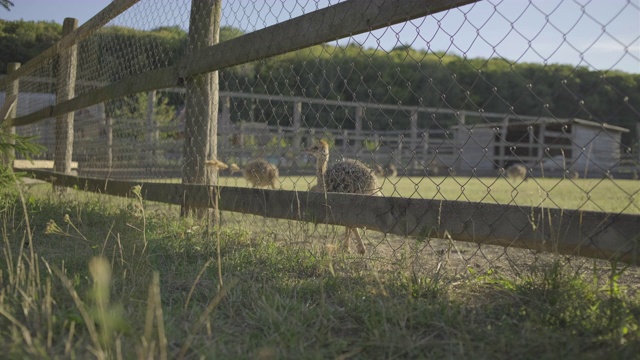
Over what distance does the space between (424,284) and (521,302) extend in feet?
1.37

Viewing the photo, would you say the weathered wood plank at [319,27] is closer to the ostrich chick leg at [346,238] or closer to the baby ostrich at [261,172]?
the ostrich chick leg at [346,238]

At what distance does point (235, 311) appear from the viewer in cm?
228

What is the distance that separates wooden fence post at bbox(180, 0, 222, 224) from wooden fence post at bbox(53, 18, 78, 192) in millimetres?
3820

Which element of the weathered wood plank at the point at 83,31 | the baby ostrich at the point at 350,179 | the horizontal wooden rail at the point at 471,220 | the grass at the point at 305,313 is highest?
the weathered wood plank at the point at 83,31

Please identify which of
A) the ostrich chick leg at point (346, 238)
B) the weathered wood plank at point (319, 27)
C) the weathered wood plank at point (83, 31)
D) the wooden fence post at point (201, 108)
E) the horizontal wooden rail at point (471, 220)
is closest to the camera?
the horizontal wooden rail at point (471, 220)

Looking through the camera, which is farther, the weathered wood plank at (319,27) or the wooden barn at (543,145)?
the weathered wood plank at (319,27)

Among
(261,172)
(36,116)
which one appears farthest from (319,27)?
(261,172)

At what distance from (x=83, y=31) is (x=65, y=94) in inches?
53.8

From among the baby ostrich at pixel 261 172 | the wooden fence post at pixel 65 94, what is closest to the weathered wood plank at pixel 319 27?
the wooden fence post at pixel 65 94

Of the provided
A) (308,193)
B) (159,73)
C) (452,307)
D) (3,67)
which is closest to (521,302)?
(452,307)

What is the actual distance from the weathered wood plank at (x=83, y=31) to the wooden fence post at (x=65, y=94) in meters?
0.13

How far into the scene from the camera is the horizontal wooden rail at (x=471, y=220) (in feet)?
7.05

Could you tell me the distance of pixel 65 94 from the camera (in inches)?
314

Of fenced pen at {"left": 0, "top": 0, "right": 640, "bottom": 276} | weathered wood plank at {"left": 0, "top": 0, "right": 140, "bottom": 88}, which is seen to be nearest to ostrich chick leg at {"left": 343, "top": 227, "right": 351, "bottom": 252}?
fenced pen at {"left": 0, "top": 0, "right": 640, "bottom": 276}
